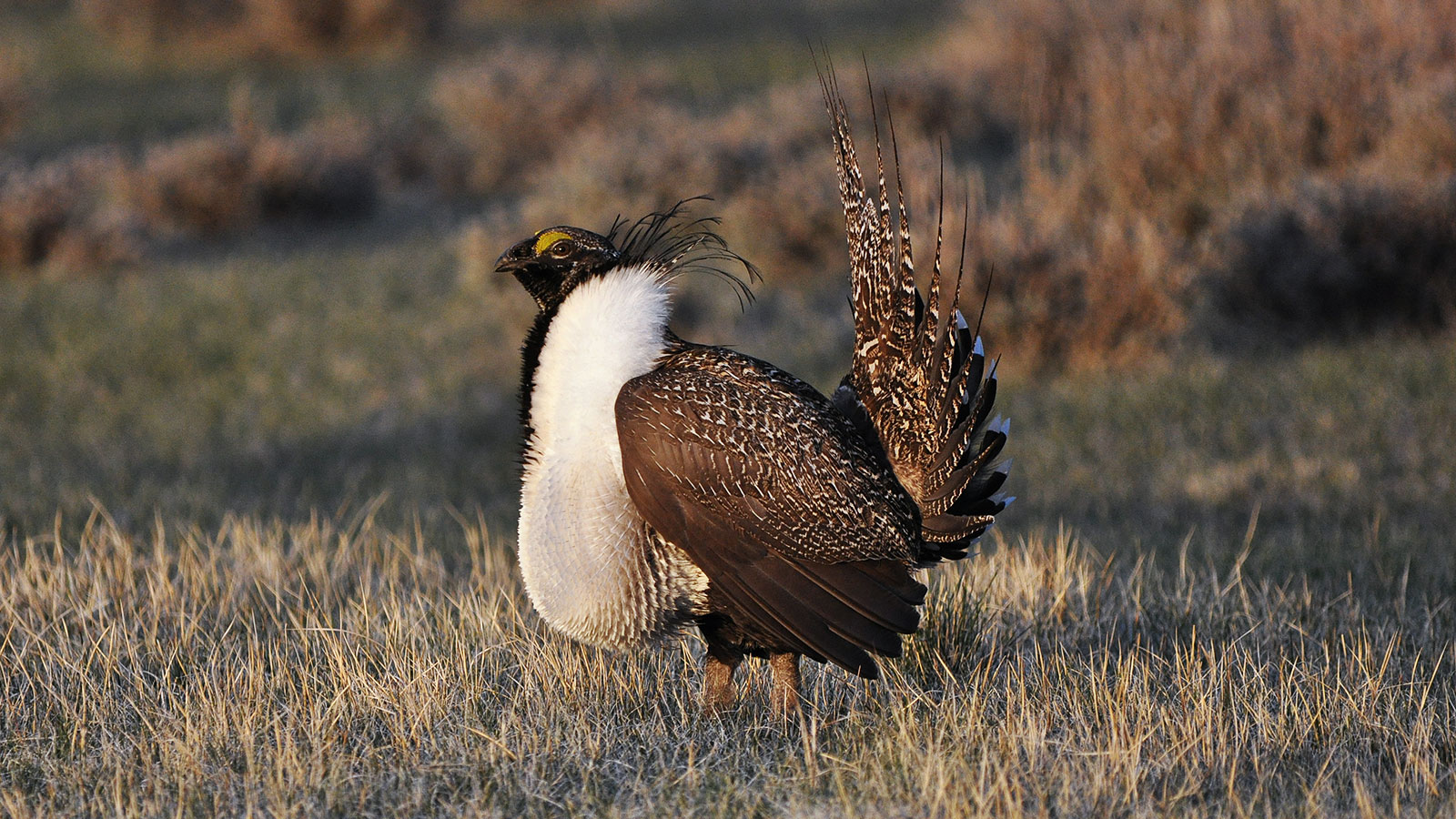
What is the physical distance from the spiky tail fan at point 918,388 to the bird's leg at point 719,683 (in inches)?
23.1

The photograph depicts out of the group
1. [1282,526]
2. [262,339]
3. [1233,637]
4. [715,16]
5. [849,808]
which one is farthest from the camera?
[715,16]

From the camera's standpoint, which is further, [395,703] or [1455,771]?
[395,703]

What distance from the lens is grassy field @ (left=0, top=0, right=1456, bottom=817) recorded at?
3.41 m

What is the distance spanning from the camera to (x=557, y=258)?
11.8ft

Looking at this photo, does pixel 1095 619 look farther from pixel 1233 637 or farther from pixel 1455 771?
pixel 1455 771

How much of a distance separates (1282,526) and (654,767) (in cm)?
404

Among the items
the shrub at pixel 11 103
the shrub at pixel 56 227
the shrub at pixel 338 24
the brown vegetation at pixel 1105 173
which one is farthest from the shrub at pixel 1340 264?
the shrub at pixel 338 24

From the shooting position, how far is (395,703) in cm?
365

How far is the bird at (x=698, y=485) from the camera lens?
11.0 ft

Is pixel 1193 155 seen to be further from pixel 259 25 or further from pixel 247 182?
pixel 259 25

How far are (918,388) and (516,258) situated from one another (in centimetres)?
108

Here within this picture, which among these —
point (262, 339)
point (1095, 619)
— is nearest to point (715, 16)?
point (262, 339)

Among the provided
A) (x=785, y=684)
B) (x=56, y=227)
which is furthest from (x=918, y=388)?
(x=56, y=227)

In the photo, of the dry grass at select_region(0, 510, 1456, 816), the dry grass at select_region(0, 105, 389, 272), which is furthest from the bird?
the dry grass at select_region(0, 105, 389, 272)
